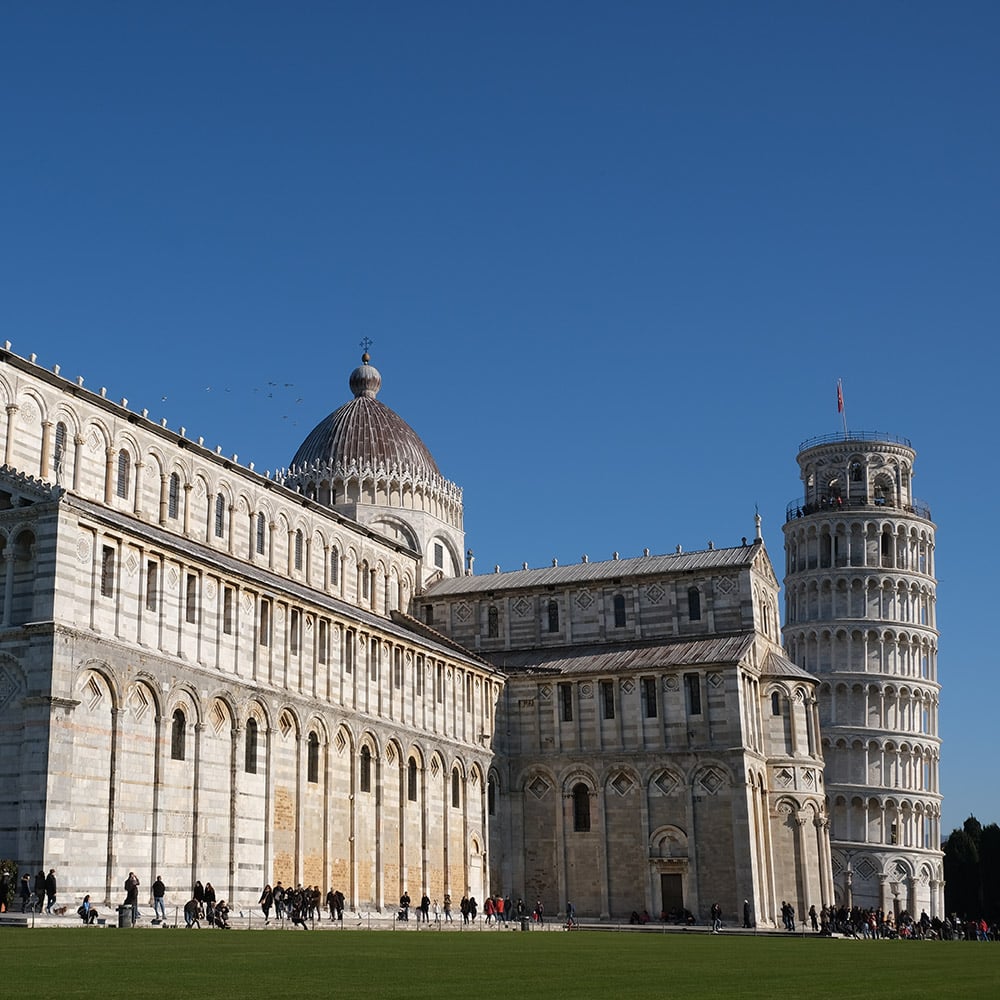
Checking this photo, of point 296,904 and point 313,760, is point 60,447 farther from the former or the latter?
point 296,904

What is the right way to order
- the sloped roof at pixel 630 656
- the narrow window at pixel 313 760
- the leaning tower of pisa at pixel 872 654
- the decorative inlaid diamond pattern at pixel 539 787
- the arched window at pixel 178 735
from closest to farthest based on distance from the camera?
1. the arched window at pixel 178 735
2. the narrow window at pixel 313 760
3. the sloped roof at pixel 630 656
4. the decorative inlaid diamond pattern at pixel 539 787
5. the leaning tower of pisa at pixel 872 654

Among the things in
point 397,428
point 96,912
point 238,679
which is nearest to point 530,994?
point 96,912

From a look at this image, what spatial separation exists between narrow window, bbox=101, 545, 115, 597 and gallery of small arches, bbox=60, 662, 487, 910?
239 cm

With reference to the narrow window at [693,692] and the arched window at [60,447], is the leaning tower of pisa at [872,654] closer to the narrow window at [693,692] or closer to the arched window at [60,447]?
the narrow window at [693,692]

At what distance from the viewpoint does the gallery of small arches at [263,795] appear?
124 ft

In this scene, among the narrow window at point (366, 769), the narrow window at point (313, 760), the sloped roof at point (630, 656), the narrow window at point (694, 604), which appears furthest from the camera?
the narrow window at point (694, 604)

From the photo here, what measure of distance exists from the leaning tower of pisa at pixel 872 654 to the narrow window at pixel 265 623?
172 feet

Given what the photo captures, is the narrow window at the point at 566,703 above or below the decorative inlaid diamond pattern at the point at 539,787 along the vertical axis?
above

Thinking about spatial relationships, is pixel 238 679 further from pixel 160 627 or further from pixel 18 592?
pixel 18 592

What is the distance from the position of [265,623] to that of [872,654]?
184 ft

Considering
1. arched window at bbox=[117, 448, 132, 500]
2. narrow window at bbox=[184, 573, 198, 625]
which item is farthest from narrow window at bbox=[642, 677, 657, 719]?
arched window at bbox=[117, 448, 132, 500]

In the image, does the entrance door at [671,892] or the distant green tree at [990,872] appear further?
the distant green tree at [990,872]

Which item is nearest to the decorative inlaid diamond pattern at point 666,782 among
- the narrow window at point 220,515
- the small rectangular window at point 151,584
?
the narrow window at point 220,515

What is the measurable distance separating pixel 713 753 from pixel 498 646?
1319 centimetres
